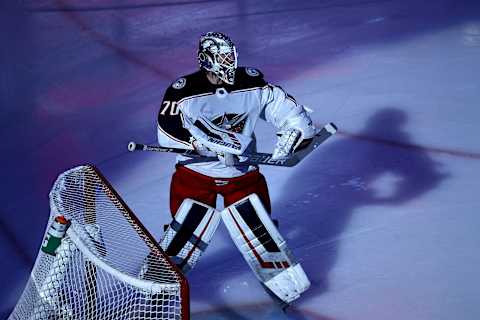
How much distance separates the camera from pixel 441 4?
18.7 feet

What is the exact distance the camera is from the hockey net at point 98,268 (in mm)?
2490

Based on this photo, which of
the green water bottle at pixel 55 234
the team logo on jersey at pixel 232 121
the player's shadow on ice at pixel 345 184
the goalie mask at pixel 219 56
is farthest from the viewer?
the player's shadow on ice at pixel 345 184

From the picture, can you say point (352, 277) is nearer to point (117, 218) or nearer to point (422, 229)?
point (422, 229)

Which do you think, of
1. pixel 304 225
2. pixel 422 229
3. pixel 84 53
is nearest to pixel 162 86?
pixel 84 53

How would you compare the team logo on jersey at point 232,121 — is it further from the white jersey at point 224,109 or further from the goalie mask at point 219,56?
the goalie mask at point 219,56

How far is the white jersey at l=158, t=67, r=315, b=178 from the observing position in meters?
3.27

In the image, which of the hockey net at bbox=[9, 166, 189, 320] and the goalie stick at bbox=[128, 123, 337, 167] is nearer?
the hockey net at bbox=[9, 166, 189, 320]

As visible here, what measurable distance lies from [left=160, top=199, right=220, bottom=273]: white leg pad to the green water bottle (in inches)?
27.6

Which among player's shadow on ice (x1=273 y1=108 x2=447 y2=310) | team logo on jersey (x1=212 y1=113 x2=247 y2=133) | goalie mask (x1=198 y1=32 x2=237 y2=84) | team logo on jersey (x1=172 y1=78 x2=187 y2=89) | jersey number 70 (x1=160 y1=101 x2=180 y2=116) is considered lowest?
player's shadow on ice (x1=273 y1=108 x2=447 y2=310)

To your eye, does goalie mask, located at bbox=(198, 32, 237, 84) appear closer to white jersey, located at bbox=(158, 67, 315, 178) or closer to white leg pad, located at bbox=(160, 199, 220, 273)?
white jersey, located at bbox=(158, 67, 315, 178)

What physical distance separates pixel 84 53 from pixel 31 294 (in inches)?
108

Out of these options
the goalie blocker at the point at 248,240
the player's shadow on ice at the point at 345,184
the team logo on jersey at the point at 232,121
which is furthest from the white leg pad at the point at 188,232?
the player's shadow on ice at the point at 345,184

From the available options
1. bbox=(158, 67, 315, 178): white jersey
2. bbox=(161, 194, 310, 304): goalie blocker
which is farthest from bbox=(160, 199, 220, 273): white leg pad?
bbox=(158, 67, 315, 178): white jersey

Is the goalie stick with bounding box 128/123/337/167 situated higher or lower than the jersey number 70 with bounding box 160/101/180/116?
lower
